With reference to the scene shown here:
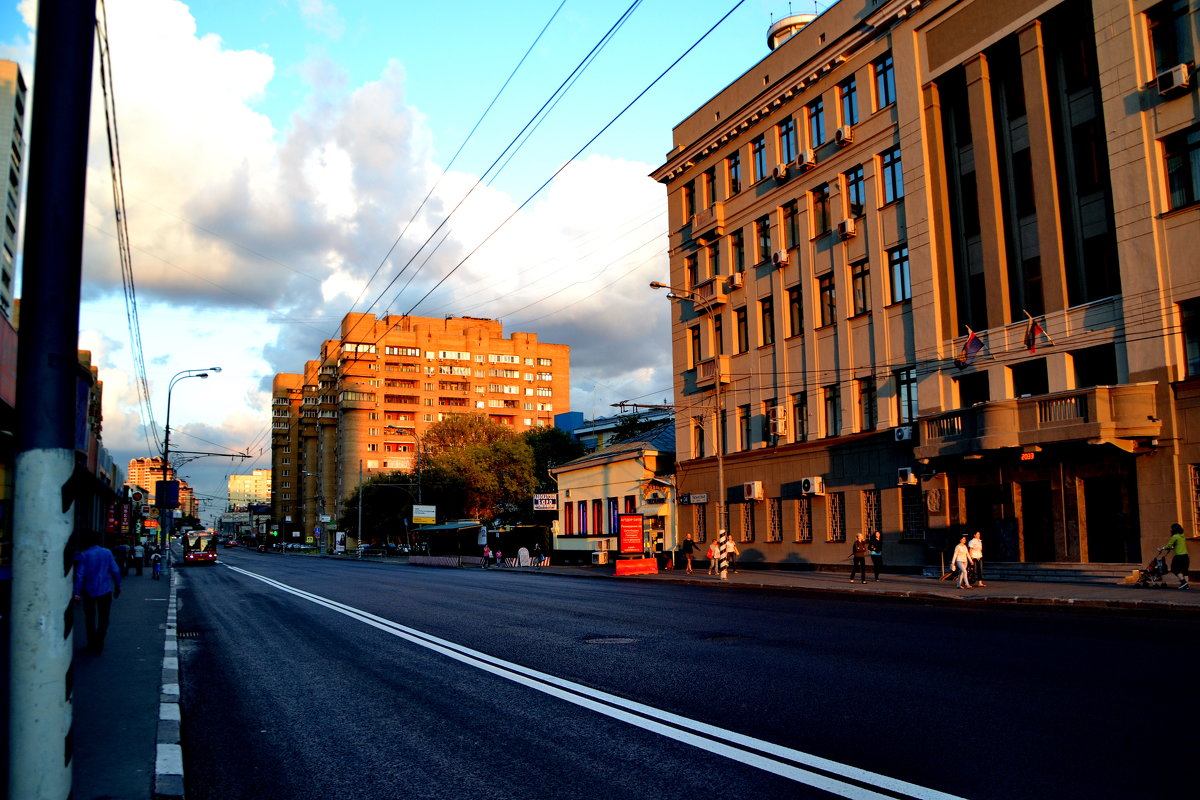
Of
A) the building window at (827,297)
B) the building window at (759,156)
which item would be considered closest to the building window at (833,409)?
the building window at (827,297)

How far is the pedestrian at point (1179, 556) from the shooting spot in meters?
18.4

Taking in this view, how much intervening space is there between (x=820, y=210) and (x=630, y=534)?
49.1ft

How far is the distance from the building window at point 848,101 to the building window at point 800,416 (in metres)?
10.3

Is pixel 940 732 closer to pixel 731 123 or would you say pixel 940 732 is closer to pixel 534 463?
pixel 731 123

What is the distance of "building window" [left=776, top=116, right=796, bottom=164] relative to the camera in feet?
116

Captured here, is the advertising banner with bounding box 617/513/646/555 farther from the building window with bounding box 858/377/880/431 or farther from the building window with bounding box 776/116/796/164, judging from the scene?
the building window with bounding box 776/116/796/164

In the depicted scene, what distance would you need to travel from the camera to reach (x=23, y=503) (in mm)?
Answer: 3900

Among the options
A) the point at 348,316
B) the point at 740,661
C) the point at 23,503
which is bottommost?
the point at 740,661

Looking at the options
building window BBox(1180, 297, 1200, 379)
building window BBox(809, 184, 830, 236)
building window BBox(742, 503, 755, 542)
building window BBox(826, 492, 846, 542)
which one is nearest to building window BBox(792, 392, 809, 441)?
building window BBox(826, 492, 846, 542)

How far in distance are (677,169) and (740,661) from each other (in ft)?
117

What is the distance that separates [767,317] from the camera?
3706cm

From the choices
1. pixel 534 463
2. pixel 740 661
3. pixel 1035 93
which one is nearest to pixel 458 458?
pixel 534 463

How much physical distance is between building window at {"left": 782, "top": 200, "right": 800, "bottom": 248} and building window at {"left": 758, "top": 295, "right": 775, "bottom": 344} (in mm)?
2434

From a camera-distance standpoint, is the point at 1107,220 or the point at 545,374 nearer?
the point at 1107,220
